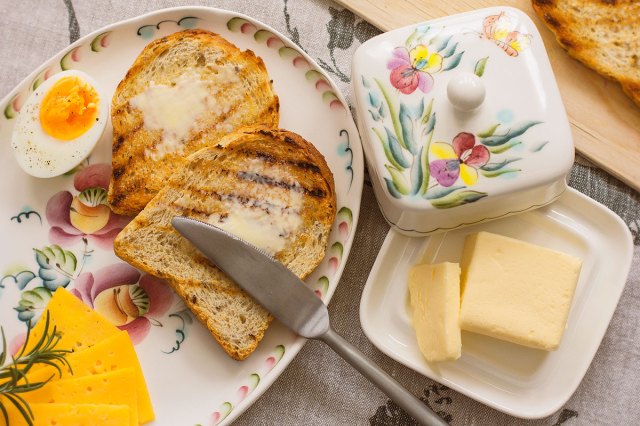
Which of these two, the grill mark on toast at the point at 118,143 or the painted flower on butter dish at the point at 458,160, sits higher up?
the painted flower on butter dish at the point at 458,160

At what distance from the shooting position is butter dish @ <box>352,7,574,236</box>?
3.66 feet

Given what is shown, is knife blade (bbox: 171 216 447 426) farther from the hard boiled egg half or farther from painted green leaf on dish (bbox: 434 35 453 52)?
painted green leaf on dish (bbox: 434 35 453 52)

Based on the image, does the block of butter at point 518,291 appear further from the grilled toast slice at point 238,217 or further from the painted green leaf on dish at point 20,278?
the painted green leaf on dish at point 20,278

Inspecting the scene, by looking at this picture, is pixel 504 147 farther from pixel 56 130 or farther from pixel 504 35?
pixel 56 130

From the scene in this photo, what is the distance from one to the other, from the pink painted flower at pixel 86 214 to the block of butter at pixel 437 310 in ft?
1.95

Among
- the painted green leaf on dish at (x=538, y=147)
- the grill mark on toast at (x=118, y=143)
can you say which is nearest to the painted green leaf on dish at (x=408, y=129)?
the painted green leaf on dish at (x=538, y=147)

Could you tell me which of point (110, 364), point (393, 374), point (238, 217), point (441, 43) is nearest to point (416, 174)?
point (441, 43)

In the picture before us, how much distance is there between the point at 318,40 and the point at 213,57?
9.9 inches

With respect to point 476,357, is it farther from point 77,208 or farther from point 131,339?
point 77,208

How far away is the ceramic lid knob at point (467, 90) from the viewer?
3.48ft

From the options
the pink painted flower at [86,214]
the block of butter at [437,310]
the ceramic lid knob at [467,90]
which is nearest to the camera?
the ceramic lid knob at [467,90]

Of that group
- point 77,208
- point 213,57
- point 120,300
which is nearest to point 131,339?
point 120,300

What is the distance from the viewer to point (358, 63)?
1.16 metres

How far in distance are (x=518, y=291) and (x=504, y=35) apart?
1.52ft
